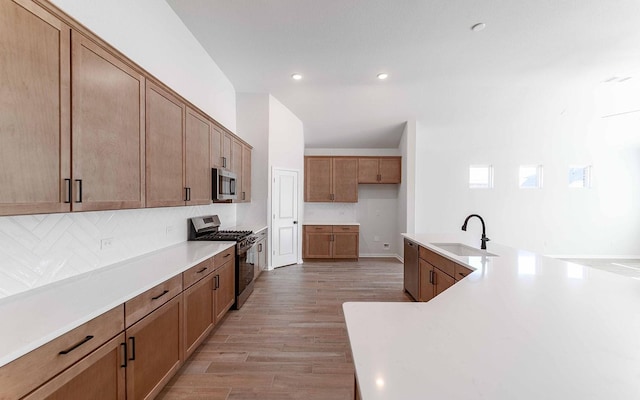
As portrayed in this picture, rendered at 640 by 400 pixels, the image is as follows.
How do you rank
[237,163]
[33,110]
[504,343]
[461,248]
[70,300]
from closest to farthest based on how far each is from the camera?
[504,343] < [33,110] < [70,300] < [461,248] < [237,163]

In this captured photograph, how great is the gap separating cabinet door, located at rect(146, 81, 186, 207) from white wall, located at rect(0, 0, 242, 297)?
33 cm

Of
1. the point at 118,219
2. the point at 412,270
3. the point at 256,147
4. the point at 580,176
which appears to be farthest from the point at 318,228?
the point at 580,176

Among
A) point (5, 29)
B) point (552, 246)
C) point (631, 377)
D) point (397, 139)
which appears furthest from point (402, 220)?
point (5, 29)

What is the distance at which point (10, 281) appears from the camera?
142 cm

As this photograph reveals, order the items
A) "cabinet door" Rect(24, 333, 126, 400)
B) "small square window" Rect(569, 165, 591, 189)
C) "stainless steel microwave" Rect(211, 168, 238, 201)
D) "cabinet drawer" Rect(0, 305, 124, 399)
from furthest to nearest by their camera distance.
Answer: "small square window" Rect(569, 165, 591, 189) < "stainless steel microwave" Rect(211, 168, 238, 201) < "cabinet door" Rect(24, 333, 126, 400) < "cabinet drawer" Rect(0, 305, 124, 399)

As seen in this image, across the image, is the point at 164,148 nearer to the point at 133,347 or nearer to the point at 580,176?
the point at 133,347

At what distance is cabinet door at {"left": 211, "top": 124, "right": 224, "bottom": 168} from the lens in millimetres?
3268

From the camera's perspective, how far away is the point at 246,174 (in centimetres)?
465

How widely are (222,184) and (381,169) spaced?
157 inches

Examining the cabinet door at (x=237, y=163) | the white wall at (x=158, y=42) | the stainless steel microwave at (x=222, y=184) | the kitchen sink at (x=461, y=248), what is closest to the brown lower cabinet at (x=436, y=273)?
the kitchen sink at (x=461, y=248)

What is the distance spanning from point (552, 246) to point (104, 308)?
825 cm

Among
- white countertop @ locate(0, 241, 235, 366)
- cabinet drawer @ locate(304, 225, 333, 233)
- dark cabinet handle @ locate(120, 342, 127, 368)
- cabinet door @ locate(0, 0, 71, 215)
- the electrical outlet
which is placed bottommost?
dark cabinet handle @ locate(120, 342, 127, 368)

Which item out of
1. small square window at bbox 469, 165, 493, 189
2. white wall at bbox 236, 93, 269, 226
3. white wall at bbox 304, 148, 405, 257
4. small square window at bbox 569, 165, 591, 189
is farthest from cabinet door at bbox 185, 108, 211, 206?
small square window at bbox 569, 165, 591, 189

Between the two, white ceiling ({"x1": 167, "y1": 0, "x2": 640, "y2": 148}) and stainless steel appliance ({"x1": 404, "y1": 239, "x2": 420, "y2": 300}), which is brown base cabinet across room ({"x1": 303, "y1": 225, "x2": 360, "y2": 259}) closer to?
stainless steel appliance ({"x1": 404, "y1": 239, "x2": 420, "y2": 300})
